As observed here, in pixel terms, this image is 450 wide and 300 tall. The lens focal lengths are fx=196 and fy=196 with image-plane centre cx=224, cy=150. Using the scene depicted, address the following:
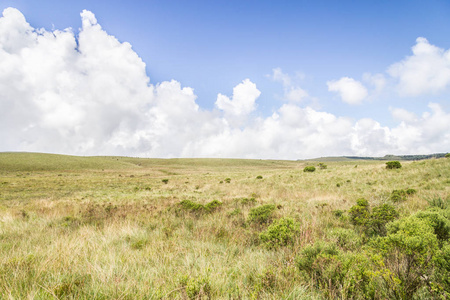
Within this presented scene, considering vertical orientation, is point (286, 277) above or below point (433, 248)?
below

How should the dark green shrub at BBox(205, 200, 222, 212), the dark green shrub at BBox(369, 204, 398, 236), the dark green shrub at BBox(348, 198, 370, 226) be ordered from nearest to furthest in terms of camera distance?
the dark green shrub at BBox(369, 204, 398, 236) → the dark green shrub at BBox(348, 198, 370, 226) → the dark green shrub at BBox(205, 200, 222, 212)

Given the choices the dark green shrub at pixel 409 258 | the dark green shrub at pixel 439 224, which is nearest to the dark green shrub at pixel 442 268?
the dark green shrub at pixel 409 258

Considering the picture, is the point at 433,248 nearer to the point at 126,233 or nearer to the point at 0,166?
the point at 126,233

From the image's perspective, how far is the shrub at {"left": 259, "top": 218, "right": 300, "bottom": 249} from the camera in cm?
479

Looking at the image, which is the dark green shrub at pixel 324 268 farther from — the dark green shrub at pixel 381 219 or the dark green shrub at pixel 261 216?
the dark green shrub at pixel 261 216

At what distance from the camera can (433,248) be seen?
10.8 ft

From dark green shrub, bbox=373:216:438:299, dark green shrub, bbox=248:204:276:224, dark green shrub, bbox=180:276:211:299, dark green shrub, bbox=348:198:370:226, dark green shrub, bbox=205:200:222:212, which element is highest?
dark green shrub, bbox=373:216:438:299

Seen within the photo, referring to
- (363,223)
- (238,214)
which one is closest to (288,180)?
(238,214)

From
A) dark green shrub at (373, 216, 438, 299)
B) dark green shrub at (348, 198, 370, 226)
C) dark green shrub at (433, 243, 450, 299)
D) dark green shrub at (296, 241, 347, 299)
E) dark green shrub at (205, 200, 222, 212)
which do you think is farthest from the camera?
dark green shrub at (205, 200, 222, 212)

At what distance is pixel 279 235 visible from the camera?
4.97 metres

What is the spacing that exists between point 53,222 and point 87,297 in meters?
8.18

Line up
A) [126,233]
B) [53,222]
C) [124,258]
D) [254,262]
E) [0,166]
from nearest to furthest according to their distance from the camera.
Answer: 1. [254,262]
2. [124,258]
3. [126,233]
4. [53,222]
5. [0,166]

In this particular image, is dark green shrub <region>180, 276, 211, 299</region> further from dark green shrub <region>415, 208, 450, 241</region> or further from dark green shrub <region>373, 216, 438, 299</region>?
dark green shrub <region>415, 208, 450, 241</region>

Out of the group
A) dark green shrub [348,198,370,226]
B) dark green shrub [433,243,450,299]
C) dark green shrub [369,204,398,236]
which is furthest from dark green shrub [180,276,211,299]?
dark green shrub [348,198,370,226]
